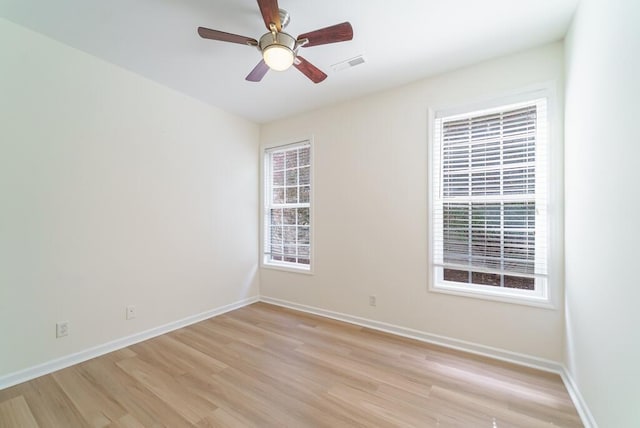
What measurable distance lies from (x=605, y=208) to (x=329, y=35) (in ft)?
Result: 6.07

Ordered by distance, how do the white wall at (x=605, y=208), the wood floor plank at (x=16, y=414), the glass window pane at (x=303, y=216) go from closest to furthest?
1. the white wall at (x=605, y=208)
2. the wood floor plank at (x=16, y=414)
3. the glass window pane at (x=303, y=216)

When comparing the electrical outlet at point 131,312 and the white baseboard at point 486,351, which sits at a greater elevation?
the electrical outlet at point 131,312

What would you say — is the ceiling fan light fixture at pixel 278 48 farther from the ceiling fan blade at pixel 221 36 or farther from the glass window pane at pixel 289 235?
the glass window pane at pixel 289 235

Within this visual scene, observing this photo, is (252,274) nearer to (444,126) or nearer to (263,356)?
(263,356)

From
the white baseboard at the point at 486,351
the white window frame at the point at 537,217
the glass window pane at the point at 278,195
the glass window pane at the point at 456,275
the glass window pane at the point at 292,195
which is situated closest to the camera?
the white baseboard at the point at 486,351

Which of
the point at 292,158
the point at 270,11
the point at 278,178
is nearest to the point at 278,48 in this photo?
the point at 270,11

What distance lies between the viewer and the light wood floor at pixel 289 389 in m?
1.59

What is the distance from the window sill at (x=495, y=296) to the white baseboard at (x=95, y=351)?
268cm

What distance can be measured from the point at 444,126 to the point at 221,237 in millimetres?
2945

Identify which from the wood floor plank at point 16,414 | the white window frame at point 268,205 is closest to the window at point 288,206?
the white window frame at point 268,205

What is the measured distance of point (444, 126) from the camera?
2582 mm

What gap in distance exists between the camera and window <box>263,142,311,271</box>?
358cm

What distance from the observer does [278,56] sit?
1.72 metres

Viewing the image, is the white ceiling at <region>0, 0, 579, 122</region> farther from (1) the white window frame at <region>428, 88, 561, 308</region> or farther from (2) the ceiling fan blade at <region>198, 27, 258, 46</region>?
(1) the white window frame at <region>428, 88, 561, 308</region>
